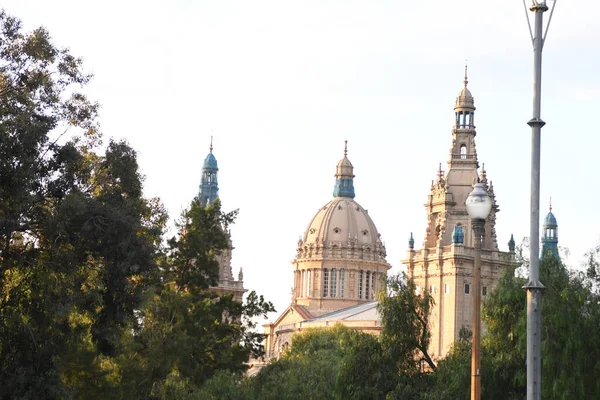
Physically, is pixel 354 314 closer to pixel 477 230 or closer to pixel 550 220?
pixel 550 220

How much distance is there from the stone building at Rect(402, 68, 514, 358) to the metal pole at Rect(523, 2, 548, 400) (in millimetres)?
112717

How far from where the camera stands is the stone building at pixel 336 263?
618 ft

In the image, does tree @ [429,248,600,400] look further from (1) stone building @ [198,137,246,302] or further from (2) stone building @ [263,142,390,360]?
(2) stone building @ [263,142,390,360]

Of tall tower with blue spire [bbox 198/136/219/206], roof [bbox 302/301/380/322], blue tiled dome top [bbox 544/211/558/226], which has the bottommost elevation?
roof [bbox 302/301/380/322]

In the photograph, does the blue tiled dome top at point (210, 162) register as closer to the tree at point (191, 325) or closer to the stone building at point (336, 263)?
the stone building at point (336, 263)

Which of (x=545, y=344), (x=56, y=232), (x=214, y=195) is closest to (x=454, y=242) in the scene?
(x=214, y=195)

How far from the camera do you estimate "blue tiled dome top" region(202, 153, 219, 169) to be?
593ft

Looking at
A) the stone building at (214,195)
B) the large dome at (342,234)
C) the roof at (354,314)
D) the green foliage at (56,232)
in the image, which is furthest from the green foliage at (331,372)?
the large dome at (342,234)

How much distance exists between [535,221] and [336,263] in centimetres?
16485

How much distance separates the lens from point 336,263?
19012 centimetres

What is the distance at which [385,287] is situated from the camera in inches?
2142

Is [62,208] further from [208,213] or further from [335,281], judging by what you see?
[335,281]

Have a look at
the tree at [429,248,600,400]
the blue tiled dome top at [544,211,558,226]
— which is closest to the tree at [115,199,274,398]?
the tree at [429,248,600,400]

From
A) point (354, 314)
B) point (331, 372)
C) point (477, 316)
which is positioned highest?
point (354, 314)
